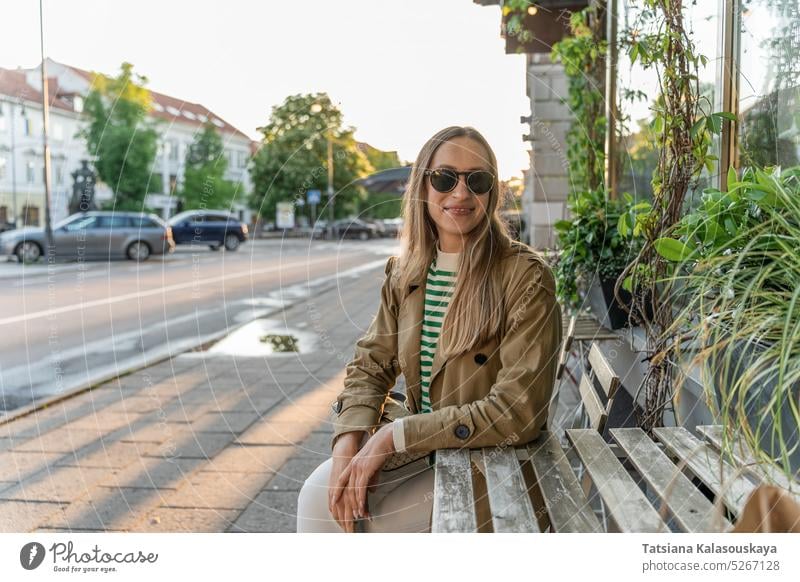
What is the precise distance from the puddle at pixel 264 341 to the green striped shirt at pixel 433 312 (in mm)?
4118

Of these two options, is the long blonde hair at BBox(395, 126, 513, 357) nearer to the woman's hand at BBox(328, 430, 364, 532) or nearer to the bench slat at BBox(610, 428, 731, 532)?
the woman's hand at BBox(328, 430, 364, 532)

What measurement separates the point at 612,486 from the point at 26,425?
130 inches

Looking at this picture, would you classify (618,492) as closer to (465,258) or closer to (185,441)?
(465,258)

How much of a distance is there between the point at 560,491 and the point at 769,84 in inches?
64.4

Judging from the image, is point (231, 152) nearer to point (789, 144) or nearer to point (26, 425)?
point (789, 144)

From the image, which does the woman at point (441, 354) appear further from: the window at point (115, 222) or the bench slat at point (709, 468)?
the window at point (115, 222)

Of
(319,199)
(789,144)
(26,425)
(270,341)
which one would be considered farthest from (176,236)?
(789,144)

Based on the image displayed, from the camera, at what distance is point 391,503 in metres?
1.62

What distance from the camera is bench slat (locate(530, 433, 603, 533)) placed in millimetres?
1351

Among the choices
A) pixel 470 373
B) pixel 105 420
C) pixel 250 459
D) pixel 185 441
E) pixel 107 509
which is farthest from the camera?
pixel 105 420

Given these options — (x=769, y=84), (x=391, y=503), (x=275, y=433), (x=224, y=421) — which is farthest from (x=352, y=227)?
(x=391, y=503)

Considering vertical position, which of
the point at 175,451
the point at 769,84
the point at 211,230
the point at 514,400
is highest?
the point at 769,84

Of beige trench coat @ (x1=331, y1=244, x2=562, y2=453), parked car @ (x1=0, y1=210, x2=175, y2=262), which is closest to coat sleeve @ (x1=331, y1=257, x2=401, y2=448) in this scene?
beige trench coat @ (x1=331, y1=244, x2=562, y2=453)

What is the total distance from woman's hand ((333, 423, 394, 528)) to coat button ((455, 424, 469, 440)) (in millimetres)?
141
